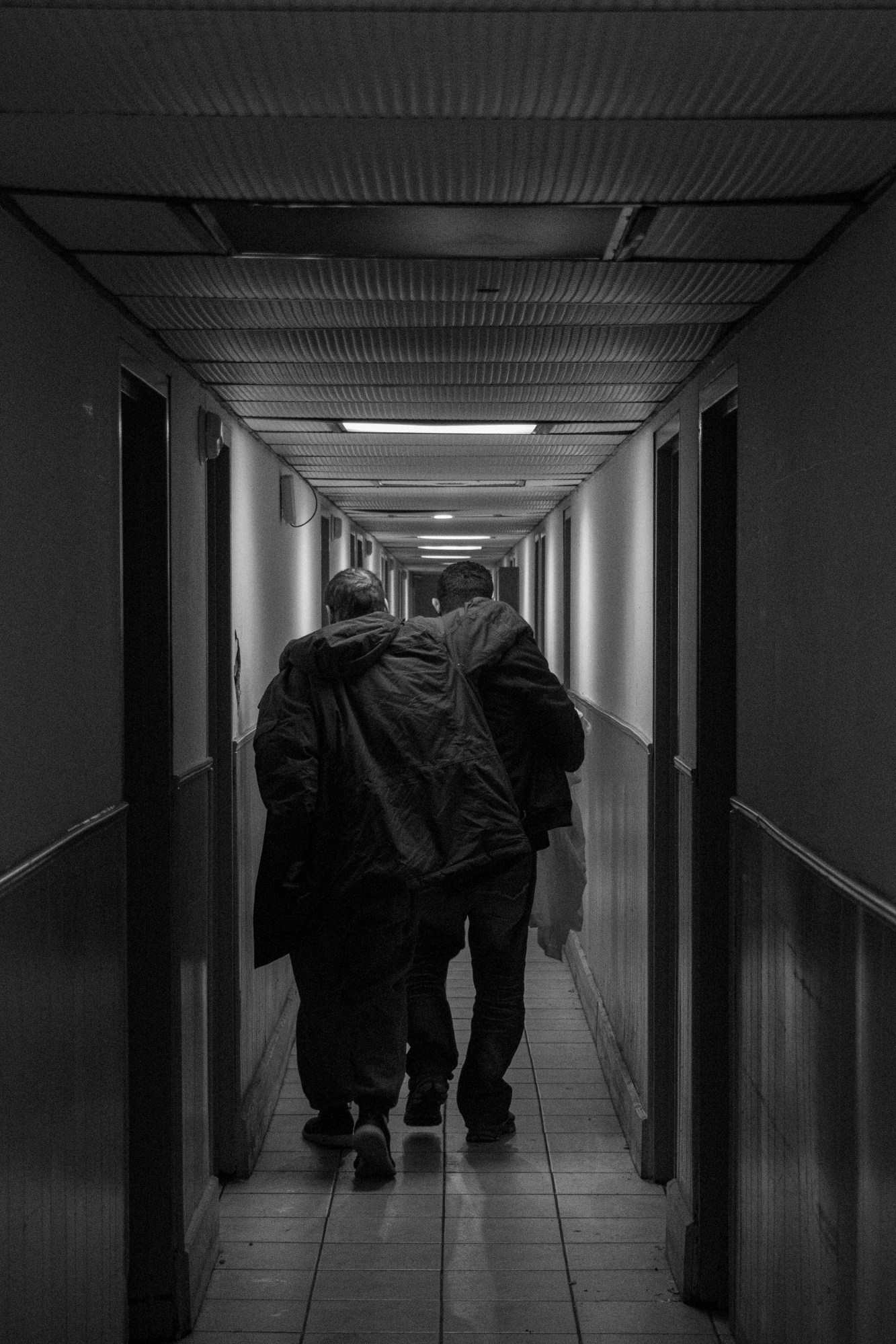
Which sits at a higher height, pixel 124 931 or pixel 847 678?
pixel 847 678

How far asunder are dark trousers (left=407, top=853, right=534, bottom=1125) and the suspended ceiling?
1671 mm

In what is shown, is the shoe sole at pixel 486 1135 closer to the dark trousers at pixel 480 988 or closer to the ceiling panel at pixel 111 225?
the dark trousers at pixel 480 988

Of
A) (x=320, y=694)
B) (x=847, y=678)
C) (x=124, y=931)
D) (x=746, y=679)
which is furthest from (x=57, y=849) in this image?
(x=320, y=694)

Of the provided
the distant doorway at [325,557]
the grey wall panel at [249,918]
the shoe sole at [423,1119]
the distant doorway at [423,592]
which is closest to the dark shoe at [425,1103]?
the shoe sole at [423,1119]

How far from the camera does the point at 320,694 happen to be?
3.87 meters

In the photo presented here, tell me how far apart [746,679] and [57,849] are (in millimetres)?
1437

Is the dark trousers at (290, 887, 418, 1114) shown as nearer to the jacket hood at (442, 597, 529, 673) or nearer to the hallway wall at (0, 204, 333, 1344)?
the hallway wall at (0, 204, 333, 1344)

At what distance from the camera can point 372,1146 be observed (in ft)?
13.0

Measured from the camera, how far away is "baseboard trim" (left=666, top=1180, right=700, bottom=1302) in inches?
129

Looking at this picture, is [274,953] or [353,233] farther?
[274,953]

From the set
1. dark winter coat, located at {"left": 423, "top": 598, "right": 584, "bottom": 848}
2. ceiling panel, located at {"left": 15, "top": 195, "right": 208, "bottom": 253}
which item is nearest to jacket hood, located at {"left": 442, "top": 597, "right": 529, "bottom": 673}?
dark winter coat, located at {"left": 423, "top": 598, "right": 584, "bottom": 848}

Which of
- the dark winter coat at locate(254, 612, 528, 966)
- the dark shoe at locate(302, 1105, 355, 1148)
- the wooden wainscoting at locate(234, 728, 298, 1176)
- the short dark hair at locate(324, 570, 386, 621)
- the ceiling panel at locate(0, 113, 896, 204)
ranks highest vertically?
the ceiling panel at locate(0, 113, 896, 204)

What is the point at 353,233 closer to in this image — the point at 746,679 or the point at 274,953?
the point at 746,679

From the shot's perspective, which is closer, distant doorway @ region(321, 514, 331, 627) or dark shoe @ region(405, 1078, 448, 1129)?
dark shoe @ region(405, 1078, 448, 1129)
